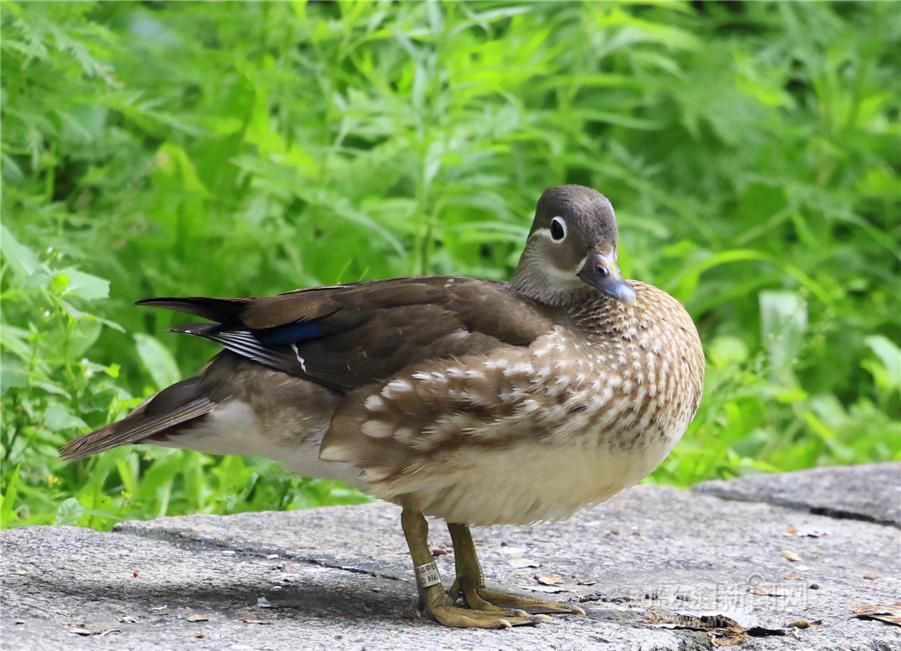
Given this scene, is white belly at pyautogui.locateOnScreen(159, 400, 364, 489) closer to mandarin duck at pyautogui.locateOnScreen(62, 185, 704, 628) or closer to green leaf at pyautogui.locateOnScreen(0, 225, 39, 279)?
mandarin duck at pyautogui.locateOnScreen(62, 185, 704, 628)

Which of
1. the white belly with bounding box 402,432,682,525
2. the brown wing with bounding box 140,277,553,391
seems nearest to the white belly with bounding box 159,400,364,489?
the brown wing with bounding box 140,277,553,391

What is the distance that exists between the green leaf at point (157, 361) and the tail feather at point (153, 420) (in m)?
1.26

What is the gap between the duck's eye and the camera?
3.38m

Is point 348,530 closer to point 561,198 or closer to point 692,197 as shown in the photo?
point 561,198

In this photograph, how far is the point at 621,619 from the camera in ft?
10.3

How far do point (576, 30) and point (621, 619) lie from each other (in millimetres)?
4040

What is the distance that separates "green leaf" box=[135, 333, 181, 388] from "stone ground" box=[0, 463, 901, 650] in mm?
937

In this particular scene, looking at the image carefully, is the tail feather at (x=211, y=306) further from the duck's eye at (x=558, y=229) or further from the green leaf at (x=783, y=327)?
the green leaf at (x=783, y=327)

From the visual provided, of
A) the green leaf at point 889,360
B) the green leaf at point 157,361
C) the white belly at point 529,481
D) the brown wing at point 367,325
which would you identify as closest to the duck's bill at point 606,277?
the brown wing at point 367,325

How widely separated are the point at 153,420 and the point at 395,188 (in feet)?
10.3

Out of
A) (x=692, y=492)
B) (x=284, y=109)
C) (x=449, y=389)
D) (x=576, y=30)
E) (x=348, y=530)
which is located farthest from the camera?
(x=576, y=30)

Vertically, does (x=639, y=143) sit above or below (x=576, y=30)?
below

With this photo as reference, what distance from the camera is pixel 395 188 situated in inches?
250

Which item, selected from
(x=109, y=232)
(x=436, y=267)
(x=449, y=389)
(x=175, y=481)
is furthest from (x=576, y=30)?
(x=449, y=389)
